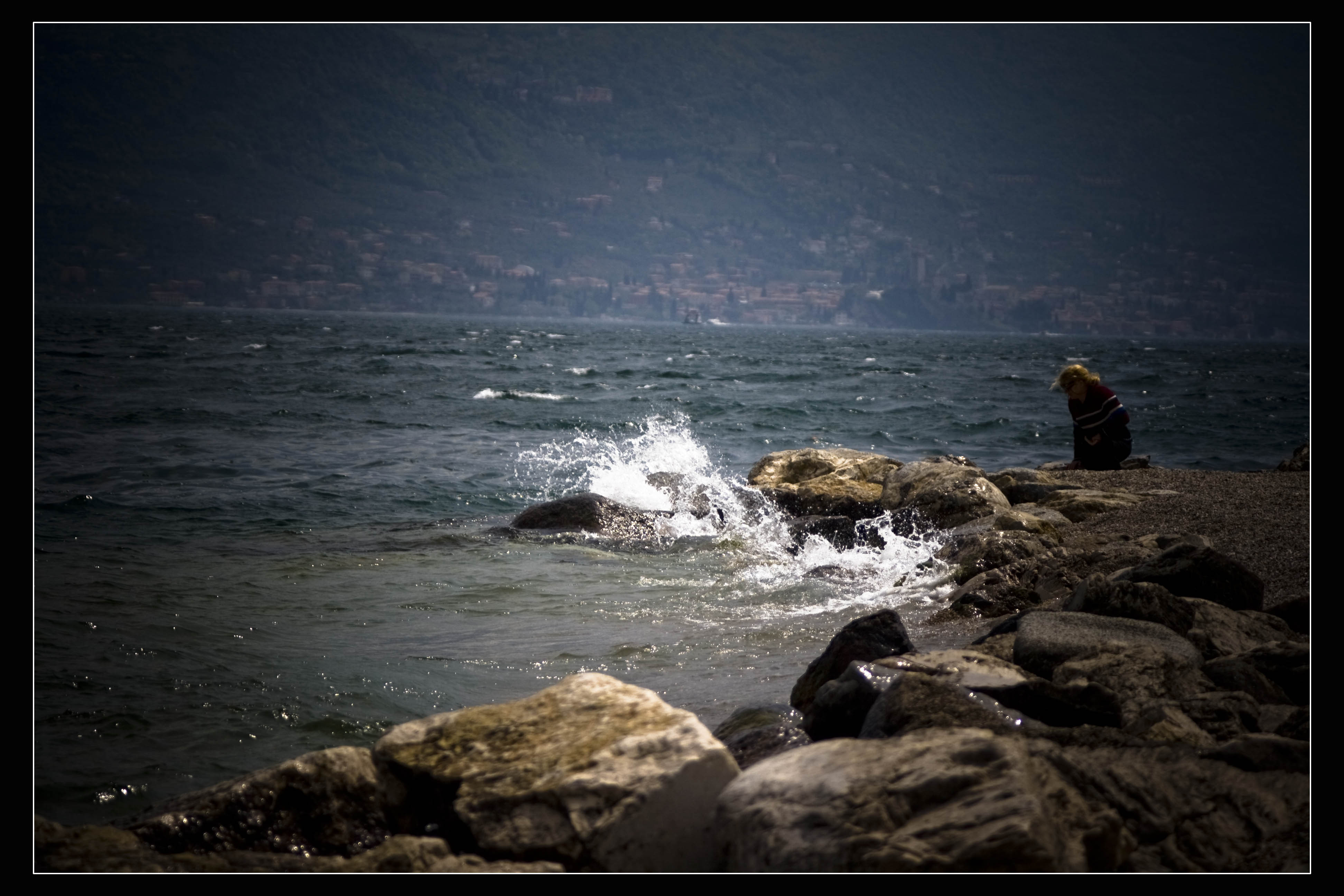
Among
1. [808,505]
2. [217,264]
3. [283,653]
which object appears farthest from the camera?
[217,264]

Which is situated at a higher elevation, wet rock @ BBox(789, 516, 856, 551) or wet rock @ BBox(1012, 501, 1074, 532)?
wet rock @ BBox(1012, 501, 1074, 532)

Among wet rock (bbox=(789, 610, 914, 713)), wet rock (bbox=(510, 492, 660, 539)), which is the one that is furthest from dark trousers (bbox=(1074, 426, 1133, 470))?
wet rock (bbox=(789, 610, 914, 713))

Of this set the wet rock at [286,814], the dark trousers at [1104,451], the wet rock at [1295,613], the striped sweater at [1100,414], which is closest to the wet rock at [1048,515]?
the striped sweater at [1100,414]

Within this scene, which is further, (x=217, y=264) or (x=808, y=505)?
(x=217, y=264)

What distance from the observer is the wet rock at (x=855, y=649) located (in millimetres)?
4973

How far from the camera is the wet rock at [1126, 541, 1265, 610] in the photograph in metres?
5.71

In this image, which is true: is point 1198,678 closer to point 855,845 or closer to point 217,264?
point 855,845

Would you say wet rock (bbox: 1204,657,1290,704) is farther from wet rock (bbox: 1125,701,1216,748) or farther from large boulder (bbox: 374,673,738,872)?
large boulder (bbox: 374,673,738,872)

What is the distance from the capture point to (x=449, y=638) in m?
7.01

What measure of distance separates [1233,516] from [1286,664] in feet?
13.3

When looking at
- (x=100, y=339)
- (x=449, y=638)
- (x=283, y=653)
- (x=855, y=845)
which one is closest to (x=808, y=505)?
(x=449, y=638)

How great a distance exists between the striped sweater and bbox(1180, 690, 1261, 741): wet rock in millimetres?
6554

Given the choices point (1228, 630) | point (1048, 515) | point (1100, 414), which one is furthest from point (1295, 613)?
point (1100, 414)
